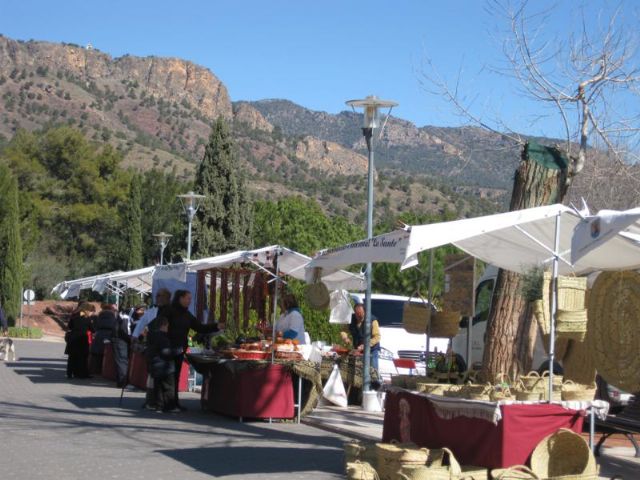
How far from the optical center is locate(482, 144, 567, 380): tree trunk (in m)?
12.5

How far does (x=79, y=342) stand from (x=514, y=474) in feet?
51.5

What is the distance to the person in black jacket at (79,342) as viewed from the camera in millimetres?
22500

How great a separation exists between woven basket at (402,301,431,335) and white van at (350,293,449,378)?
7.52 metres

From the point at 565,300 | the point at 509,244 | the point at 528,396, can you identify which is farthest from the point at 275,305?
the point at 565,300

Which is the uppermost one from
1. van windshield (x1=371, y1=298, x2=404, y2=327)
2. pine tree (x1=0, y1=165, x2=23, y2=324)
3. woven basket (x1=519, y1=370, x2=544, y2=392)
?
pine tree (x1=0, y1=165, x2=23, y2=324)

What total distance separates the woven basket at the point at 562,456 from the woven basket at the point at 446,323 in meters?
3.88

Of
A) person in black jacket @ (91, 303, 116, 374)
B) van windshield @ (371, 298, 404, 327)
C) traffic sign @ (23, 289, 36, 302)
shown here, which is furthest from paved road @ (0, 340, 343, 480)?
traffic sign @ (23, 289, 36, 302)

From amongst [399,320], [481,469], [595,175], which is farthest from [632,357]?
[399,320]

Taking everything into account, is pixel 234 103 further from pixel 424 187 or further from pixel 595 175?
pixel 595 175

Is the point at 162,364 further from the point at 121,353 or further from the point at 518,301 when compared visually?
the point at 121,353

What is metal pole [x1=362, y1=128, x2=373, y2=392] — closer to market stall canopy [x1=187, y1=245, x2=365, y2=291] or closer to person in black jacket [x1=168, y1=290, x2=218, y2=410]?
market stall canopy [x1=187, y1=245, x2=365, y2=291]

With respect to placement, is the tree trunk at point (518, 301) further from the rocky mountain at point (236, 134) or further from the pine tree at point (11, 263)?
the rocky mountain at point (236, 134)

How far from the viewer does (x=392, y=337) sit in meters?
21.3

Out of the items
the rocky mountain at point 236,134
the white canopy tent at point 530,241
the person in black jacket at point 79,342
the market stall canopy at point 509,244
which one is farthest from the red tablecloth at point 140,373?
the rocky mountain at point 236,134
